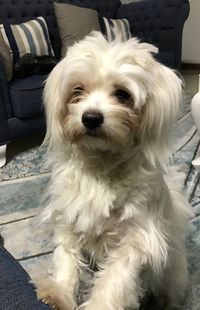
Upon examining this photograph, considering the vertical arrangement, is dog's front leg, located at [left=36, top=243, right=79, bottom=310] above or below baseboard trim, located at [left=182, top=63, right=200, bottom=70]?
above

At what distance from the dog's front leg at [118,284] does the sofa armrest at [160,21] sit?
8.86 feet

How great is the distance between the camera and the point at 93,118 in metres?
0.98

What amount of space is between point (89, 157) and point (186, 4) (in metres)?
2.86

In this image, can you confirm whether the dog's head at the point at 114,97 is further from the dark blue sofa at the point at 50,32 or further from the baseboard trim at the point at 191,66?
the baseboard trim at the point at 191,66

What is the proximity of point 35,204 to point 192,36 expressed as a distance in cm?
360

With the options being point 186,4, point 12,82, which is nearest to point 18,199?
point 12,82

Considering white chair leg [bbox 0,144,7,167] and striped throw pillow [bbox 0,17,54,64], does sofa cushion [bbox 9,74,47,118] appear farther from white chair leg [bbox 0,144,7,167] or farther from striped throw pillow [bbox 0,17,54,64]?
striped throw pillow [bbox 0,17,54,64]

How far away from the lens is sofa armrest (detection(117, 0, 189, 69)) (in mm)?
3562

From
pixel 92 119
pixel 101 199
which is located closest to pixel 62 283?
pixel 101 199

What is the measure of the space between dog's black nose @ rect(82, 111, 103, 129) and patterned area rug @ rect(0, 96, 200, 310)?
45cm

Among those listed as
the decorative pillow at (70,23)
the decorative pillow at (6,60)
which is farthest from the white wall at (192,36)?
the decorative pillow at (6,60)

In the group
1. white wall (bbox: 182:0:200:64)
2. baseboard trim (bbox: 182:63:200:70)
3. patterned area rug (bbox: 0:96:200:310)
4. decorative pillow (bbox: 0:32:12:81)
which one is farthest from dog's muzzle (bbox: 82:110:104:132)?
baseboard trim (bbox: 182:63:200:70)

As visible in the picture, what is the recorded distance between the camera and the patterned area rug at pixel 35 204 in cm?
148

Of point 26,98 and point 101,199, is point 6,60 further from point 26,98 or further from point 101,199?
point 101,199
